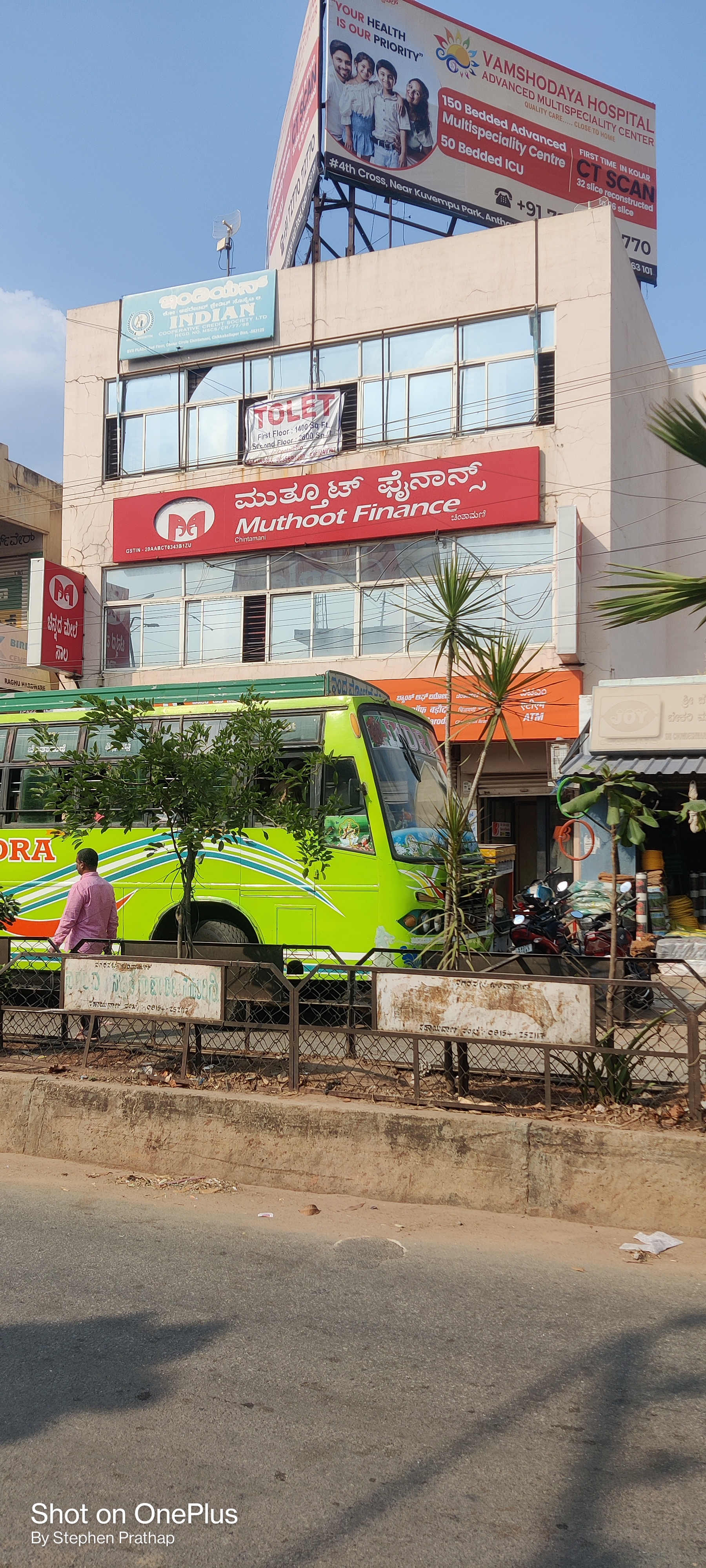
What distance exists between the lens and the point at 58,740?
11.4 m

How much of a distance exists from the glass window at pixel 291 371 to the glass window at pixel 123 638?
5.41 metres

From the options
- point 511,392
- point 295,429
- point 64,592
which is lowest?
point 64,592

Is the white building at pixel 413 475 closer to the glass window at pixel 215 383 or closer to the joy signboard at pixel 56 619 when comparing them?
the glass window at pixel 215 383

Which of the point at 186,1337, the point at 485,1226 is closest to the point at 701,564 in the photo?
the point at 485,1226

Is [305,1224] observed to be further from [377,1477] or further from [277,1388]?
[377,1477]

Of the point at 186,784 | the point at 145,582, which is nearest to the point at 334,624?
the point at 145,582

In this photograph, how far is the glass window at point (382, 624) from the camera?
2039 centimetres

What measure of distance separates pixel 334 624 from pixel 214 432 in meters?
5.12

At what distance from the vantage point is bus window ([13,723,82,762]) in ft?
37.9

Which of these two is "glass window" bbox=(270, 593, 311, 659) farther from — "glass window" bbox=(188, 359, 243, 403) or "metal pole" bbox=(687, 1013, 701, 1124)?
"metal pole" bbox=(687, 1013, 701, 1124)

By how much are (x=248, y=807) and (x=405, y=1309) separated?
3707 mm

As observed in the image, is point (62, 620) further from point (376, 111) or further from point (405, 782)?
point (405, 782)

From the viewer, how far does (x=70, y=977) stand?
6.70 m

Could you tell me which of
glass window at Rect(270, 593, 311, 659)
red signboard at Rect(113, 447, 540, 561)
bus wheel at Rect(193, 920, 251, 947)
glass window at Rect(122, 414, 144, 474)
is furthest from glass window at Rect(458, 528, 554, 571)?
bus wheel at Rect(193, 920, 251, 947)
